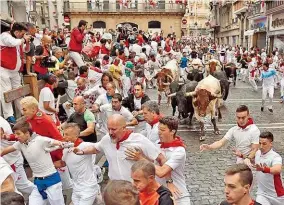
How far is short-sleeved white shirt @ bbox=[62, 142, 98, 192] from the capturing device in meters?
4.84

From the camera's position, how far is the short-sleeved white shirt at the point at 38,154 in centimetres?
462

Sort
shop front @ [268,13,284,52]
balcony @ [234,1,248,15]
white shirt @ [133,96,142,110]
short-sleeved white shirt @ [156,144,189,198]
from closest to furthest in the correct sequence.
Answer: short-sleeved white shirt @ [156,144,189,198]
white shirt @ [133,96,142,110]
shop front @ [268,13,284,52]
balcony @ [234,1,248,15]

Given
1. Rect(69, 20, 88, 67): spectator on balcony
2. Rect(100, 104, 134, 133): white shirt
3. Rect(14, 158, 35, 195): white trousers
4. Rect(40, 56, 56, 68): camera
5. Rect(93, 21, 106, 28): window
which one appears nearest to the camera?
Rect(14, 158, 35, 195): white trousers

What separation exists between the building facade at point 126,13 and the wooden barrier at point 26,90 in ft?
144

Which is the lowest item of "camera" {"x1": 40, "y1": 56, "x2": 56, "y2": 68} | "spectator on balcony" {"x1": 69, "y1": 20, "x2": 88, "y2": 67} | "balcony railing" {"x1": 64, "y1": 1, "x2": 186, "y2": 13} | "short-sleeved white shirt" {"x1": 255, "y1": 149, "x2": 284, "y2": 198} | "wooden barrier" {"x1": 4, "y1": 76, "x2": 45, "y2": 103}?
"short-sleeved white shirt" {"x1": 255, "y1": 149, "x2": 284, "y2": 198}

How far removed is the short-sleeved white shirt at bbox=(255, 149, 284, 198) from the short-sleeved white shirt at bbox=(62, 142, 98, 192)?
237 centimetres

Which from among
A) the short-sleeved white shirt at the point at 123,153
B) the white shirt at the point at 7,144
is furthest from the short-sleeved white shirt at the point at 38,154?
the short-sleeved white shirt at the point at 123,153

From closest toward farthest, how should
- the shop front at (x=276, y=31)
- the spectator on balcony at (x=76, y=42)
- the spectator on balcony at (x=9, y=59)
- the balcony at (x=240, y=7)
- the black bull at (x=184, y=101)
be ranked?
the spectator on balcony at (x=9, y=59) < the black bull at (x=184, y=101) < the spectator on balcony at (x=76, y=42) < the shop front at (x=276, y=31) < the balcony at (x=240, y=7)

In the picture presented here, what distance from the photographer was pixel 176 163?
13.9ft

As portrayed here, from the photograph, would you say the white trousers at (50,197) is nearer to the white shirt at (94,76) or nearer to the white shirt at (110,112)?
the white shirt at (110,112)

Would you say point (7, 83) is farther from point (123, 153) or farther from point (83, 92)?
point (123, 153)

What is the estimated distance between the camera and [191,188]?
687 centimetres

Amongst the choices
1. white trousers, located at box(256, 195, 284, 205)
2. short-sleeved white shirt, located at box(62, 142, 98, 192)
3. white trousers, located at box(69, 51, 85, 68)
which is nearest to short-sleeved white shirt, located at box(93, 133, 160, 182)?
short-sleeved white shirt, located at box(62, 142, 98, 192)

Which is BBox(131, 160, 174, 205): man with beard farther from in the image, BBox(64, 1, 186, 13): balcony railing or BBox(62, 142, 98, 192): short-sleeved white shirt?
BBox(64, 1, 186, 13): balcony railing
